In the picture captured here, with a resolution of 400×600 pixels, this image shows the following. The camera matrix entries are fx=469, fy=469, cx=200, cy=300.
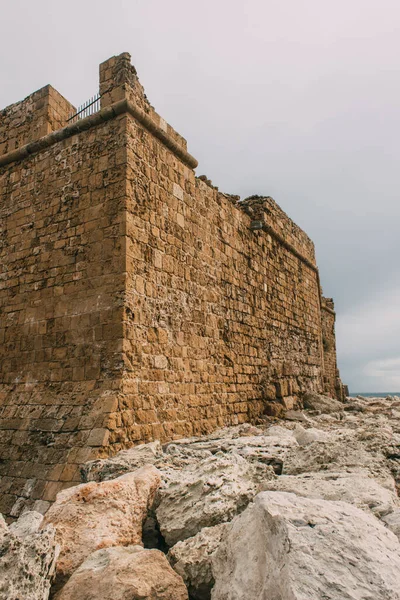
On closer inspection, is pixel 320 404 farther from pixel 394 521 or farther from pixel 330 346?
pixel 394 521

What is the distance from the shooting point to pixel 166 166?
643 cm

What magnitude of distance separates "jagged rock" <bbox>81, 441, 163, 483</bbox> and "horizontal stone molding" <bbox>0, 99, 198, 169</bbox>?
13.1 feet

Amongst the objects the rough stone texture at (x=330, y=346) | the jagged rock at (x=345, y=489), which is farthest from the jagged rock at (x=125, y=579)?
the rough stone texture at (x=330, y=346)

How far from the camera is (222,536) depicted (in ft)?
7.40

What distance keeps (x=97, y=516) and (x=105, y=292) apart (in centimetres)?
314

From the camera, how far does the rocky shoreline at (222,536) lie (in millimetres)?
1684

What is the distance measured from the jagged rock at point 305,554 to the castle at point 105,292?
2.79m

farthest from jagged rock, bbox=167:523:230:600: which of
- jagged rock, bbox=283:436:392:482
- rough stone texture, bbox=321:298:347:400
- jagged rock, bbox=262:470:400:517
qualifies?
rough stone texture, bbox=321:298:347:400

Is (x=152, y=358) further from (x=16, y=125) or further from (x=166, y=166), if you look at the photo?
(x=16, y=125)

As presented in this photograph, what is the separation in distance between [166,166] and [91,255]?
5.75ft

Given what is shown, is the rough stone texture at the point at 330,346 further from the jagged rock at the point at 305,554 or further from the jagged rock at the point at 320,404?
the jagged rock at the point at 305,554

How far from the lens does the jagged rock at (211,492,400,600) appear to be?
158cm

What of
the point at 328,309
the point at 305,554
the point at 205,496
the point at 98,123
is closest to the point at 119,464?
the point at 205,496

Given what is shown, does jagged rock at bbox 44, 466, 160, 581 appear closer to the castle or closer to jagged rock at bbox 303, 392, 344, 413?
the castle
